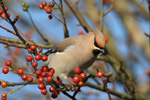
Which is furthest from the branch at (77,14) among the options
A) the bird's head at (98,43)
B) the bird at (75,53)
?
the bird's head at (98,43)

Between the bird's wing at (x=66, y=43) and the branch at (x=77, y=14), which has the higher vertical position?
the branch at (x=77, y=14)

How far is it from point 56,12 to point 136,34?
80.3 inches

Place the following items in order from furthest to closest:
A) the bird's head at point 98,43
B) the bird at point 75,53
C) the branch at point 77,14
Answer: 1. the branch at point 77,14
2. the bird at point 75,53
3. the bird's head at point 98,43

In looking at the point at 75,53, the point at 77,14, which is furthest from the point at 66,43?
the point at 77,14

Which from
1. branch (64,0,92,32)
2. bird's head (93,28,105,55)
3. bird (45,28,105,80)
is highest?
branch (64,0,92,32)

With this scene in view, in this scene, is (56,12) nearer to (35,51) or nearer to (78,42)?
(78,42)

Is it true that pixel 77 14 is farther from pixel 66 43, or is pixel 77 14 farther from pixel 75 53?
pixel 75 53

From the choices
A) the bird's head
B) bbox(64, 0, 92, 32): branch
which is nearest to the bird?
the bird's head

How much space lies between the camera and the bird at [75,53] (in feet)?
11.3

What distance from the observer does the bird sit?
3436 millimetres

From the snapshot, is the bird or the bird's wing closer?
the bird

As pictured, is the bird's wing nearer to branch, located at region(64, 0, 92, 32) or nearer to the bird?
the bird

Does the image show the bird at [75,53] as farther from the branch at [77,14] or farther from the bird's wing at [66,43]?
the branch at [77,14]

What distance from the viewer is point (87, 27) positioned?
12.8 ft
